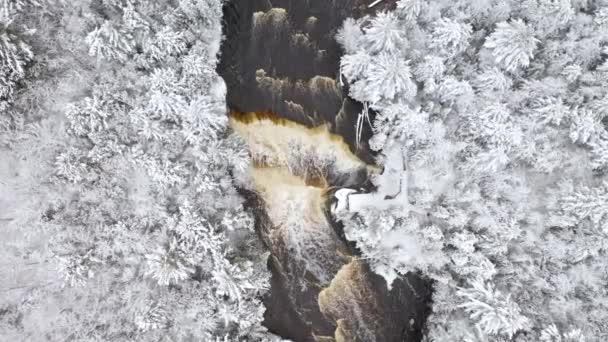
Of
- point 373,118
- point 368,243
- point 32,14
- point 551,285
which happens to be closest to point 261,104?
point 373,118

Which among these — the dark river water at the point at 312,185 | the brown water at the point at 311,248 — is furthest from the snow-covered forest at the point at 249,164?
the brown water at the point at 311,248

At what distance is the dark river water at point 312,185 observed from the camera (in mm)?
20391

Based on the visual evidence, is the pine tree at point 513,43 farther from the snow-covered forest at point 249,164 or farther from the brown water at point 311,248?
the brown water at point 311,248

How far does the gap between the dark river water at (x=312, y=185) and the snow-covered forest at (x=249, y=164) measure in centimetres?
63

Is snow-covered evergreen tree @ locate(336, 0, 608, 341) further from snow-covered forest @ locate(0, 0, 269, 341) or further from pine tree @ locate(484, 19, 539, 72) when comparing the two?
snow-covered forest @ locate(0, 0, 269, 341)

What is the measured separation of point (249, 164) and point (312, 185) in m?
3.10

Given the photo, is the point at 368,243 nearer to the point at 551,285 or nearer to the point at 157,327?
the point at 551,285

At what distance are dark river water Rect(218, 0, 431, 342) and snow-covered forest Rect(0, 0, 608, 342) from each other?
635 millimetres

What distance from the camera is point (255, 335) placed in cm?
1989

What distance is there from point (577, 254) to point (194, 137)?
1744 cm

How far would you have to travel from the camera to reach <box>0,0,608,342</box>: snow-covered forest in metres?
19.0

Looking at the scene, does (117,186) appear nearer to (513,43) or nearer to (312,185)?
(312,185)

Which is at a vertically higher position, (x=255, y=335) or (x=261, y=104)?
(x=261, y=104)

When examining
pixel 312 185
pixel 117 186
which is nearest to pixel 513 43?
pixel 312 185
